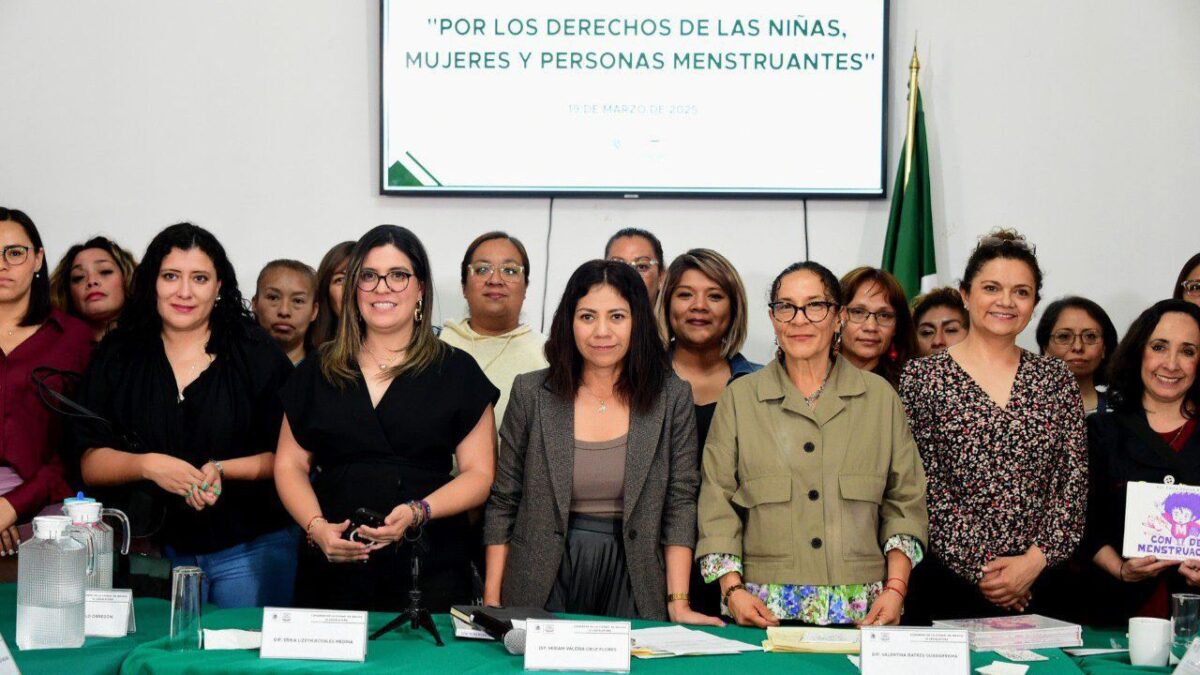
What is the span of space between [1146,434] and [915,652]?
1453mm

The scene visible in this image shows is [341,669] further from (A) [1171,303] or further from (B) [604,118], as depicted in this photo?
(B) [604,118]

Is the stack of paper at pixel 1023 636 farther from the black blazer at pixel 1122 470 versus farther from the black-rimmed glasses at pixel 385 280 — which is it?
the black-rimmed glasses at pixel 385 280

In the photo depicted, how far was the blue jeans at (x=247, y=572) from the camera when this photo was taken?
310 centimetres

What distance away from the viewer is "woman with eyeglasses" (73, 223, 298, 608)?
310 cm

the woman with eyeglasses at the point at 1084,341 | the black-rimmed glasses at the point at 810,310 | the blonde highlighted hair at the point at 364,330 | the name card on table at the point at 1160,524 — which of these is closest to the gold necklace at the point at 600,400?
the blonde highlighted hair at the point at 364,330

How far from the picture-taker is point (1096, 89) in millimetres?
5020

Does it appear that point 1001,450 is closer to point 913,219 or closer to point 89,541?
point 913,219

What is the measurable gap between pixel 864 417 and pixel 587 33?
2606 millimetres

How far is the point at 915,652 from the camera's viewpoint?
2.19 m

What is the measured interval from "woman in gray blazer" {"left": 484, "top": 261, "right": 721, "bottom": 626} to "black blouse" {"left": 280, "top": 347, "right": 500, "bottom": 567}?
0.14 meters

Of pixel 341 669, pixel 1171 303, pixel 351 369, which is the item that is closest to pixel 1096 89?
pixel 1171 303

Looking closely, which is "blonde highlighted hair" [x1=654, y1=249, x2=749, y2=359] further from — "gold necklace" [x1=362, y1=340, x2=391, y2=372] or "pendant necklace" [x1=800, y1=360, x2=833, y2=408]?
"gold necklace" [x1=362, y1=340, x2=391, y2=372]

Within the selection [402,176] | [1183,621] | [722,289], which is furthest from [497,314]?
[1183,621]

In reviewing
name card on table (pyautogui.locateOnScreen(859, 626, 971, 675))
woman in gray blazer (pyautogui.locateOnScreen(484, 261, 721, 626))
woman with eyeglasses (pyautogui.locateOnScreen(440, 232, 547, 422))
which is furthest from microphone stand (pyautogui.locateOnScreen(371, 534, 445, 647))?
woman with eyeglasses (pyautogui.locateOnScreen(440, 232, 547, 422))
